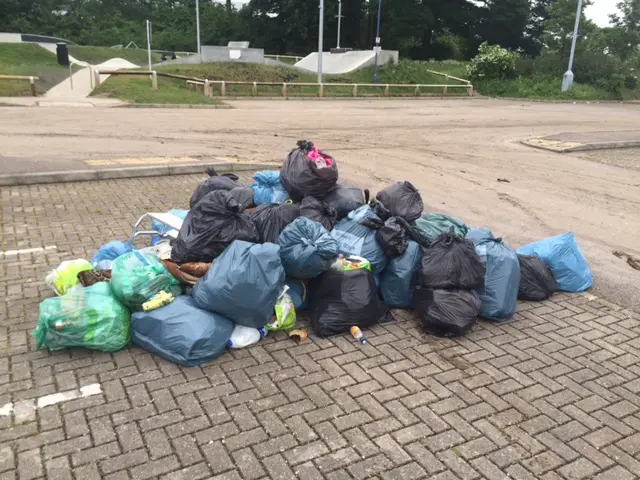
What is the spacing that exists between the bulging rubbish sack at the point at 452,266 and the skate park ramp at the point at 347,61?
1384 inches

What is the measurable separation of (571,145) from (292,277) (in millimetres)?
11816

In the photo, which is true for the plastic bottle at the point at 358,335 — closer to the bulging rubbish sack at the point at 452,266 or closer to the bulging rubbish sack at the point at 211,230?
the bulging rubbish sack at the point at 452,266

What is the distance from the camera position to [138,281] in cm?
381

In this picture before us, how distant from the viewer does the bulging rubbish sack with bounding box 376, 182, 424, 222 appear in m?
4.94

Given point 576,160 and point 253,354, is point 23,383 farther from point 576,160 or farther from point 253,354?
point 576,160

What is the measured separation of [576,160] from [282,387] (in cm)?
1112

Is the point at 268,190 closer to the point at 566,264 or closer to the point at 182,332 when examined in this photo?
the point at 182,332

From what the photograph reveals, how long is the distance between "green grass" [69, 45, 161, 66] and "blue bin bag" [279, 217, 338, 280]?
1771 inches


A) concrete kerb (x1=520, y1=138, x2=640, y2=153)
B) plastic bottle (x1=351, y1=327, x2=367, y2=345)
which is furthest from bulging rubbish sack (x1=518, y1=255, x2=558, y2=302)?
concrete kerb (x1=520, y1=138, x2=640, y2=153)

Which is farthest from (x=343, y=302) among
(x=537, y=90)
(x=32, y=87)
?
(x=537, y=90)

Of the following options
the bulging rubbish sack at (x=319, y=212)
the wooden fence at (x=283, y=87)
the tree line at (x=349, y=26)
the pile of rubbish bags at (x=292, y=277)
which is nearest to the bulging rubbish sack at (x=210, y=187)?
the pile of rubbish bags at (x=292, y=277)

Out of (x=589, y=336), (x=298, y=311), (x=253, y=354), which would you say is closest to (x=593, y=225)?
(x=589, y=336)

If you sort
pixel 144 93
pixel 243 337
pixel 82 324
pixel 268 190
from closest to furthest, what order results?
pixel 82 324
pixel 243 337
pixel 268 190
pixel 144 93

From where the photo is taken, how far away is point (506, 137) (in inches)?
628
